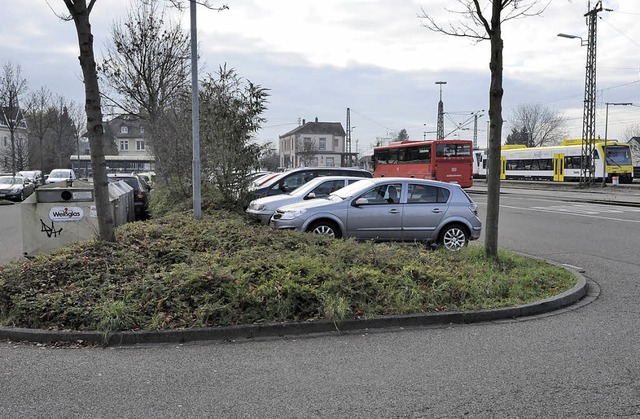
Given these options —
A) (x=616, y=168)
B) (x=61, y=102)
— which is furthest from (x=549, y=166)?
(x=61, y=102)

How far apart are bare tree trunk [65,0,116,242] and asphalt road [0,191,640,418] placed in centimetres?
283

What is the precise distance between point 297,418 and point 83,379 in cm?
187

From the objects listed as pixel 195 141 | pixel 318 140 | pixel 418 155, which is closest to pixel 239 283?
pixel 195 141

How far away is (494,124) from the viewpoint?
8.30m

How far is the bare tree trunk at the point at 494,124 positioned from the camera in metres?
8.30

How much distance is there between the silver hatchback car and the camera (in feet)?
33.8

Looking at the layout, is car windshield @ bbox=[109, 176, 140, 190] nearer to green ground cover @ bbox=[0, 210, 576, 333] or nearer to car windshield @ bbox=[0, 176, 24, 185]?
green ground cover @ bbox=[0, 210, 576, 333]

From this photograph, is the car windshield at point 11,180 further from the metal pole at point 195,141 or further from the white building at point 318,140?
the white building at point 318,140

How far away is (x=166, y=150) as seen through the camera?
1700 cm

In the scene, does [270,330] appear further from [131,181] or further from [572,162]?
[572,162]

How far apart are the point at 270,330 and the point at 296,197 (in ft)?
22.7

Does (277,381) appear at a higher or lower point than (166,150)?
lower

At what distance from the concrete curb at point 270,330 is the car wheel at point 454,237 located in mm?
4315

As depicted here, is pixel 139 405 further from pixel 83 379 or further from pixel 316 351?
pixel 316 351
